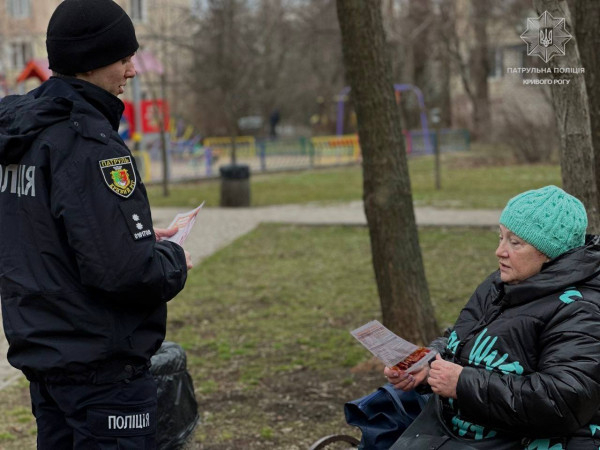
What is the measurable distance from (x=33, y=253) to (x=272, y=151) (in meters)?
25.9

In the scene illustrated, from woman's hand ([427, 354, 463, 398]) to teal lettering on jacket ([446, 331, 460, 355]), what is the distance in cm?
21

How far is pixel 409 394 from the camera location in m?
3.11

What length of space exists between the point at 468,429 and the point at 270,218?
40.0ft

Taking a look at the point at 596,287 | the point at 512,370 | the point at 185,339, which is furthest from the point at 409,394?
the point at 185,339

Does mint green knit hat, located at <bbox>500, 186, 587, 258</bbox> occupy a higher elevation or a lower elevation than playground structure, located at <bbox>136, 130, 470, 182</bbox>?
higher

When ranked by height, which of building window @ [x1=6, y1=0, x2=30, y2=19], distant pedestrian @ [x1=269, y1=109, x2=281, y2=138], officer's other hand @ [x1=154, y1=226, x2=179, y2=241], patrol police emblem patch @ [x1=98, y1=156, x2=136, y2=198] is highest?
building window @ [x1=6, y1=0, x2=30, y2=19]

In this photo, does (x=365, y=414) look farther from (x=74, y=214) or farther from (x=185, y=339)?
(x=185, y=339)

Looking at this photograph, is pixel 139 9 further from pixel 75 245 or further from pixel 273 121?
pixel 75 245

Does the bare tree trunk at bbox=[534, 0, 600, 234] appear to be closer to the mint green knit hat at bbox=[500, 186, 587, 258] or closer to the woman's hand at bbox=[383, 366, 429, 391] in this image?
the mint green knit hat at bbox=[500, 186, 587, 258]

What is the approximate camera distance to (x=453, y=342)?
9.57 ft

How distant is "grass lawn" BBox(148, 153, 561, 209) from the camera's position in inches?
667

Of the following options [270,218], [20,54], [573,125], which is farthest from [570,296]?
[20,54]

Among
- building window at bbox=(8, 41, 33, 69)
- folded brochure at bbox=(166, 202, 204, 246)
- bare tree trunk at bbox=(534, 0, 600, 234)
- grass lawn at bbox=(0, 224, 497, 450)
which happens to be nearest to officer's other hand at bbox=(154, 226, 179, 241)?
folded brochure at bbox=(166, 202, 204, 246)

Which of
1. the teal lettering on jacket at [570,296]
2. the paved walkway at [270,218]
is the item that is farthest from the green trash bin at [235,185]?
the teal lettering on jacket at [570,296]
